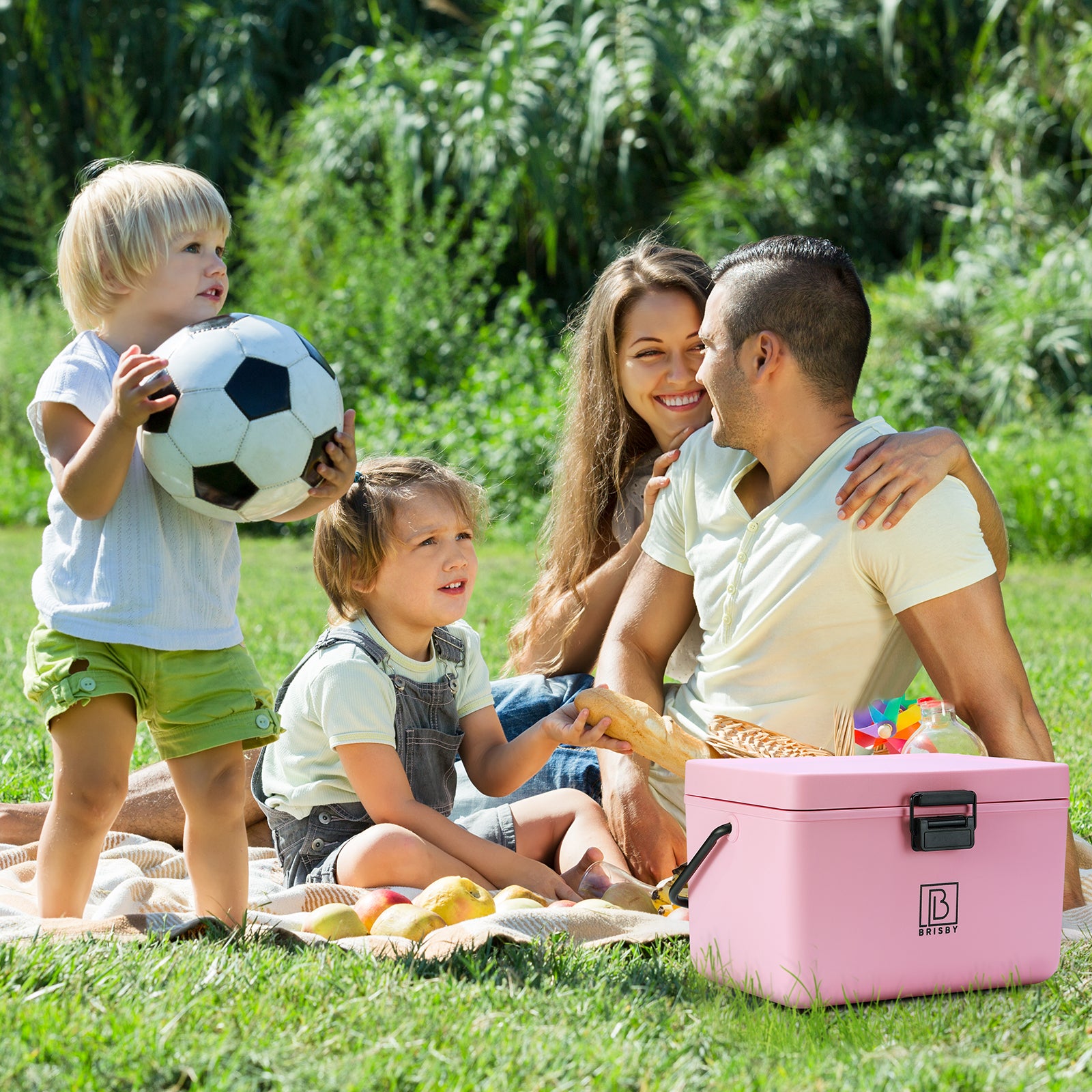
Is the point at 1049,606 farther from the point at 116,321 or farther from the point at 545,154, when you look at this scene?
the point at 545,154

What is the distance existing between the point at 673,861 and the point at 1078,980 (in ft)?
3.47

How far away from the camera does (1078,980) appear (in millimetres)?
2287

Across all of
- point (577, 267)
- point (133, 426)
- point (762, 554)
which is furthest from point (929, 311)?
point (133, 426)

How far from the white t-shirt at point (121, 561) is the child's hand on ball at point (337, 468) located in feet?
0.88

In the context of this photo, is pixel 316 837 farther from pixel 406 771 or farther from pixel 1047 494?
pixel 1047 494

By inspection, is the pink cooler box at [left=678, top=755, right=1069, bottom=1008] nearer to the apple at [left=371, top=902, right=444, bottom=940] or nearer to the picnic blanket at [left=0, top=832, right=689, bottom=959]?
the picnic blanket at [left=0, top=832, right=689, bottom=959]

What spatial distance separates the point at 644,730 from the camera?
2.68 meters

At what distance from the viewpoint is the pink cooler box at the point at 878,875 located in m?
2.08

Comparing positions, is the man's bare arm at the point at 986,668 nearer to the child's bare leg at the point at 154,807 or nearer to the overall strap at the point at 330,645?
the overall strap at the point at 330,645

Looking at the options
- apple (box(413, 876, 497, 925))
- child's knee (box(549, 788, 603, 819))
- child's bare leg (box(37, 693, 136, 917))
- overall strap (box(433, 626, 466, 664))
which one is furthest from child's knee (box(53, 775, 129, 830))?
child's knee (box(549, 788, 603, 819))

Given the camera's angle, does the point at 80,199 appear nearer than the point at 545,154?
Yes

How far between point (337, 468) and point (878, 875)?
139 cm

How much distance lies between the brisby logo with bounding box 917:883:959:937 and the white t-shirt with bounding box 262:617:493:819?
1.33 meters

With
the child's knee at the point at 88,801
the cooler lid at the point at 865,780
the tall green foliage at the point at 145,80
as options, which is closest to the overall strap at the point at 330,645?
the child's knee at the point at 88,801
